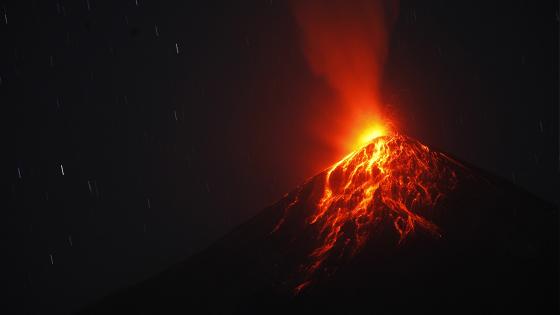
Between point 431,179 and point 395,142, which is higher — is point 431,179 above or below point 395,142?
below

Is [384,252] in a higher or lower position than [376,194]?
lower

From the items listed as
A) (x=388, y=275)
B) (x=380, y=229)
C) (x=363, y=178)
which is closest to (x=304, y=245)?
(x=380, y=229)

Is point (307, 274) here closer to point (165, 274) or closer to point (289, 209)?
point (289, 209)

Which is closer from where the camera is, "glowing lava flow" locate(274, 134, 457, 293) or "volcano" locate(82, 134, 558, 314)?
"volcano" locate(82, 134, 558, 314)

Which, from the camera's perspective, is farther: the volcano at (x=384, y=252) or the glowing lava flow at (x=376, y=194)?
the glowing lava flow at (x=376, y=194)

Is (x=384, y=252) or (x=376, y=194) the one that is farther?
(x=376, y=194)
